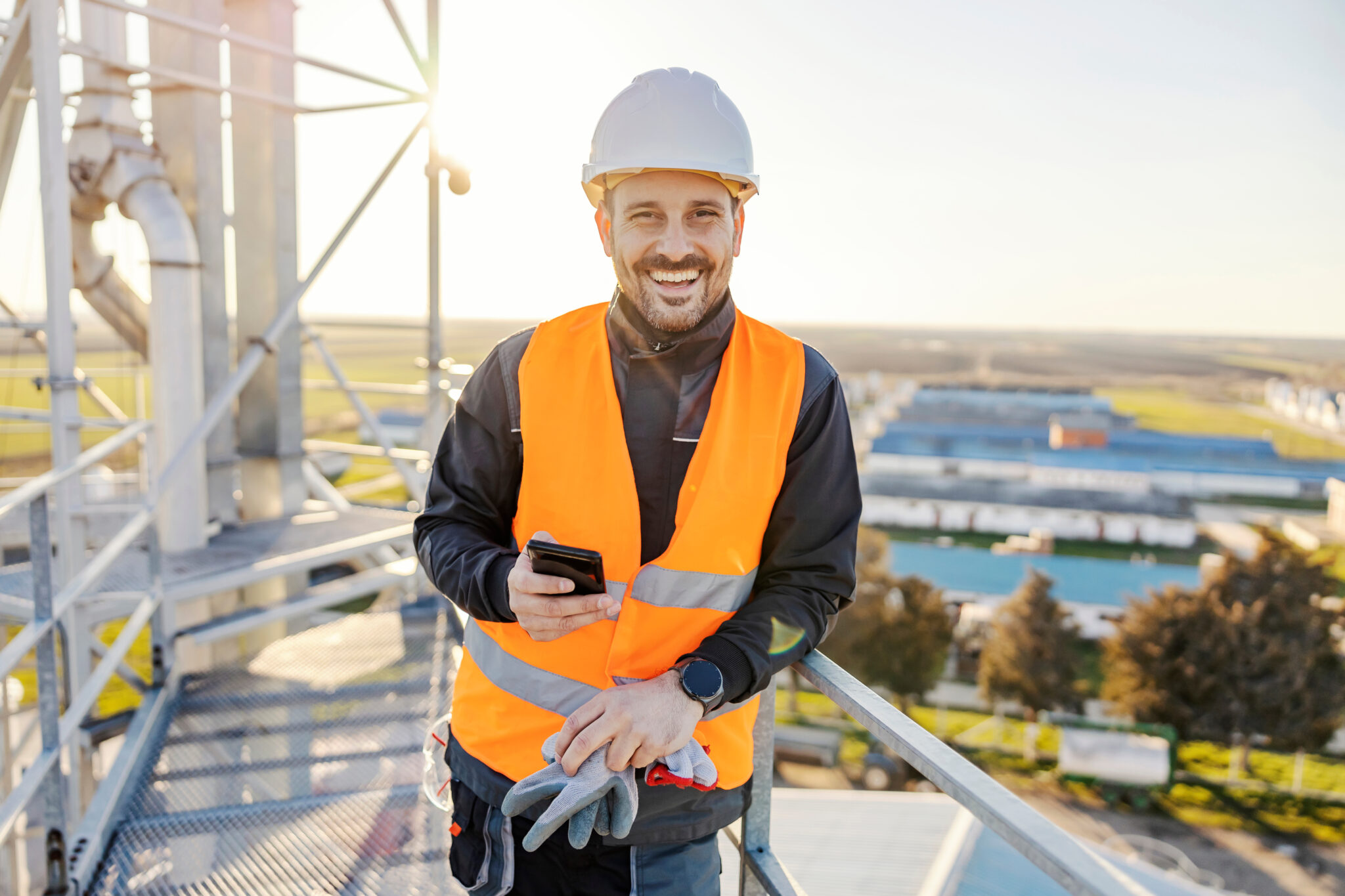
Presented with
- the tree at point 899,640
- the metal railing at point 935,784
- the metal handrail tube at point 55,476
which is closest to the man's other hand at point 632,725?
the metal railing at point 935,784

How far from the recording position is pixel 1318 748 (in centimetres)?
1956

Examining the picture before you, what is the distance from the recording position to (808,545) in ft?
5.41

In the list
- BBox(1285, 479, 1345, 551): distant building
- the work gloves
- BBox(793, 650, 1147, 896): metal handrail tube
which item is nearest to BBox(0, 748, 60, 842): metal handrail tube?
the work gloves

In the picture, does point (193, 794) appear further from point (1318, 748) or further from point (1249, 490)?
point (1249, 490)

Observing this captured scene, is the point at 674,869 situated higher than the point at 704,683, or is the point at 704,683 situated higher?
the point at 704,683

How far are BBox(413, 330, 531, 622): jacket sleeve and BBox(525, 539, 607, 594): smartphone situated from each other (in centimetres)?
26

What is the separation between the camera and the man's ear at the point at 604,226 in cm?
186

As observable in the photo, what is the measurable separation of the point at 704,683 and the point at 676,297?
74 cm

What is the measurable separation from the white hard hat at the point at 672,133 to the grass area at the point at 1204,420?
81953mm

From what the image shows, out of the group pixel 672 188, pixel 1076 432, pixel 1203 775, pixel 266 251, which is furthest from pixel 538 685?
pixel 1076 432

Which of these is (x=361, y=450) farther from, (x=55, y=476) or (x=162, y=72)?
(x=55, y=476)

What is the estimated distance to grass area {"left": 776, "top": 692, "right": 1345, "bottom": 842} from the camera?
1742 centimetres

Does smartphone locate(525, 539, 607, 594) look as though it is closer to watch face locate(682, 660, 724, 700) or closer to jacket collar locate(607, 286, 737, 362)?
watch face locate(682, 660, 724, 700)

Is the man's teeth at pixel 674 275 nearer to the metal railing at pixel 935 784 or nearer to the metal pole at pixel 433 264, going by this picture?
the metal railing at pixel 935 784
